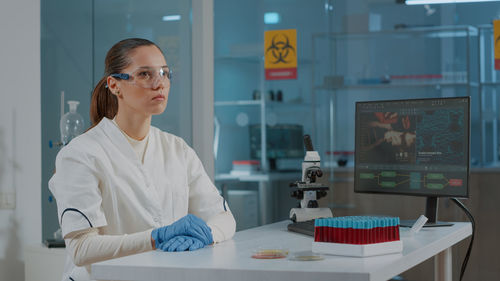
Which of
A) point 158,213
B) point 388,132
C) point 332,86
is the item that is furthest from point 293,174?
point 158,213

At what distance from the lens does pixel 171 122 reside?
409 cm

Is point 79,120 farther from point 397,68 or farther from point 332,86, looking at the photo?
point 397,68

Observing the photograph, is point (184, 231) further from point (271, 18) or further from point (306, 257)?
point (271, 18)

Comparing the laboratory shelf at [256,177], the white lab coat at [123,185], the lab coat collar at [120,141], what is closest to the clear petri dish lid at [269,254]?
the white lab coat at [123,185]

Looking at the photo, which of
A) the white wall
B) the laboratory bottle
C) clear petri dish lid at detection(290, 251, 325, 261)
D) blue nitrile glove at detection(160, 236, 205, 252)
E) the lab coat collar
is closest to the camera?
clear petri dish lid at detection(290, 251, 325, 261)

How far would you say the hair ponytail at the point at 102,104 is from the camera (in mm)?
2578

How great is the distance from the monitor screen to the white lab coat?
0.69 m

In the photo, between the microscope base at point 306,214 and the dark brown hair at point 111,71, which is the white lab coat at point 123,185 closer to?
the dark brown hair at point 111,71

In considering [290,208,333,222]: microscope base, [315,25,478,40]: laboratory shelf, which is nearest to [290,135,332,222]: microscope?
[290,208,333,222]: microscope base

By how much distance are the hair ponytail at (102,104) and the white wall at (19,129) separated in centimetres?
82

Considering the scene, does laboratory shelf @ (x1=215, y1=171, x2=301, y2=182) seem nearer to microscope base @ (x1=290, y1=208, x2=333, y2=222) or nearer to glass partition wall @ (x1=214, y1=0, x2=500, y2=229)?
glass partition wall @ (x1=214, y1=0, x2=500, y2=229)

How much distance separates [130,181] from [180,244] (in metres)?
0.46

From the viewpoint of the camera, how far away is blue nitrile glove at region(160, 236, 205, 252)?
1952mm

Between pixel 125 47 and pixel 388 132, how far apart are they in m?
1.11
